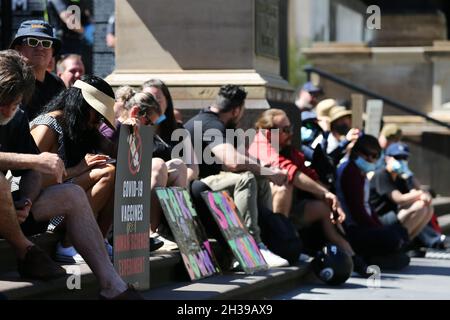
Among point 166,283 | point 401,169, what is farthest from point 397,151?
→ point 166,283

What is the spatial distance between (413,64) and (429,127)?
1.51 m

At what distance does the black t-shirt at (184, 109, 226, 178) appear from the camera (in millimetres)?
11281

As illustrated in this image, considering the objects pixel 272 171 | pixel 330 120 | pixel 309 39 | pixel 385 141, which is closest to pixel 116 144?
pixel 272 171

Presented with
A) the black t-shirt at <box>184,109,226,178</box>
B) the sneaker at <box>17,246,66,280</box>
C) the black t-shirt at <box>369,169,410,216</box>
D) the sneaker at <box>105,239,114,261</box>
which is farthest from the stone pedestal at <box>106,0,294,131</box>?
the sneaker at <box>17,246,66,280</box>

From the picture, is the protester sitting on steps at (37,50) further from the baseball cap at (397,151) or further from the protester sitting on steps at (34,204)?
the baseball cap at (397,151)

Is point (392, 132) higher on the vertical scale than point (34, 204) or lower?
lower

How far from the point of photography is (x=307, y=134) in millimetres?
14211

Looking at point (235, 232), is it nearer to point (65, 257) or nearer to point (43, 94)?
point (43, 94)

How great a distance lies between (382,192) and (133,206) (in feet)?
20.9

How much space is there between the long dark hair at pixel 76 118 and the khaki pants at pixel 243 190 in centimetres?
232

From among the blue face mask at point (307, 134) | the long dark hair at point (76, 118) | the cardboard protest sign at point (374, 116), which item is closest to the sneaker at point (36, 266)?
the long dark hair at point (76, 118)

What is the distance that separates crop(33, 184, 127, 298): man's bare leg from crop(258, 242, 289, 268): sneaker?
359 centimetres

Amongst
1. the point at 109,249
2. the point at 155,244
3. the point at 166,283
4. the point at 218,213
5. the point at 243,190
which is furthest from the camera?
the point at 243,190
